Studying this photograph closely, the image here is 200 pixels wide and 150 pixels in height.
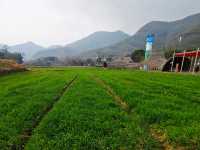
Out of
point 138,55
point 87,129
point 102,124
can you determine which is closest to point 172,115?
point 102,124

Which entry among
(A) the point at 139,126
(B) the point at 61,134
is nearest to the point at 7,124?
(B) the point at 61,134

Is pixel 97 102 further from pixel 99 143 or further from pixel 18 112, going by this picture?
pixel 99 143

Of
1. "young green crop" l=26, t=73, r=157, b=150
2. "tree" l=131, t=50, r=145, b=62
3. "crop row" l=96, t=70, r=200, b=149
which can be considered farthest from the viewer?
"tree" l=131, t=50, r=145, b=62

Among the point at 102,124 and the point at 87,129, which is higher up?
the point at 102,124

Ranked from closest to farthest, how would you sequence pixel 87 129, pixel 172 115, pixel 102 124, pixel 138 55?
pixel 87 129, pixel 102 124, pixel 172 115, pixel 138 55

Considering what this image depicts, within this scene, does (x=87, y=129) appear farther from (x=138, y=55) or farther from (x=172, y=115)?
(x=138, y=55)

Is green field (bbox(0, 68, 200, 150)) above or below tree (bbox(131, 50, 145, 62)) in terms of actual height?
below

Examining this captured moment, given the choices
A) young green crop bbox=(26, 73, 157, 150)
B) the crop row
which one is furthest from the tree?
young green crop bbox=(26, 73, 157, 150)

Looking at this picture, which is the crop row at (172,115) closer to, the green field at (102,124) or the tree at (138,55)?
the green field at (102,124)

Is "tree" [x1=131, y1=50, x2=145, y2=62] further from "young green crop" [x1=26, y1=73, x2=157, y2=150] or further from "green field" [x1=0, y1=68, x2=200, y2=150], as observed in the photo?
"young green crop" [x1=26, y1=73, x2=157, y2=150]

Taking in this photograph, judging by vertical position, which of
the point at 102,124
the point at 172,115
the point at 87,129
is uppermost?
the point at 172,115

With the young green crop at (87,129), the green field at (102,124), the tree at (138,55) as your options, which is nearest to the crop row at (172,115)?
the green field at (102,124)

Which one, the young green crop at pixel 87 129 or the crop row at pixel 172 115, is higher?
the crop row at pixel 172 115

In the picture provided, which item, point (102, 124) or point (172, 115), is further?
point (172, 115)
